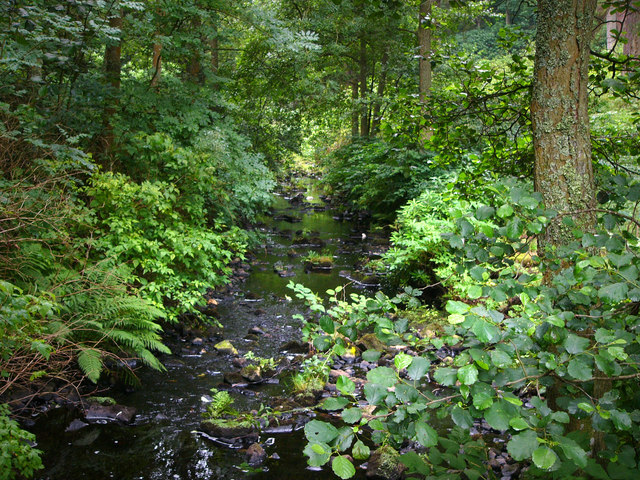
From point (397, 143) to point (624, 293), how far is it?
2271 mm

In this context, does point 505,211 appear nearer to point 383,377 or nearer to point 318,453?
point 383,377

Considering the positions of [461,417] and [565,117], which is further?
[565,117]

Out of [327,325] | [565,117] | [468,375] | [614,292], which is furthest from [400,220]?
[468,375]

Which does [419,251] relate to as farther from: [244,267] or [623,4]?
[623,4]

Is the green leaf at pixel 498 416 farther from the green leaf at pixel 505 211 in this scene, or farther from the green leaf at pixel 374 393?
the green leaf at pixel 505 211

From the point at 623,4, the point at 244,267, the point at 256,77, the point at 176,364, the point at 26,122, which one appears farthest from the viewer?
the point at 256,77

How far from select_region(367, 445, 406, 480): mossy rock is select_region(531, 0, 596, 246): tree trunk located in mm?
2589

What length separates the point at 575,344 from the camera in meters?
1.64

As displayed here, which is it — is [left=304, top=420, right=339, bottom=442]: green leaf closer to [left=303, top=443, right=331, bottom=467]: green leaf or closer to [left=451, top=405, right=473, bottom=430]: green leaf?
[left=303, top=443, right=331, bottom=467]: green leaf

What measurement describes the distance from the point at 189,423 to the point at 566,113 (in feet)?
14.1

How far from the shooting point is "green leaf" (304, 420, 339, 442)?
1.57 m

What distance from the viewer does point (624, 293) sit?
1.61 metres

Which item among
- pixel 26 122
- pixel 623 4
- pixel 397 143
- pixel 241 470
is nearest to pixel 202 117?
pixel 26 122

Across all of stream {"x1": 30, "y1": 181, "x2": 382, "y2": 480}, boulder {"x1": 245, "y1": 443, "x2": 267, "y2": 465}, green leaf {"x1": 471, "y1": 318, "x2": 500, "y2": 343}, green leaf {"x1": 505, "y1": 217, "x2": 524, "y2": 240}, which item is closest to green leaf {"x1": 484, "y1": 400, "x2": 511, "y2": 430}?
green leaf {"x1": 471, "y1": 318, "x2": 500, "y2": 343}
